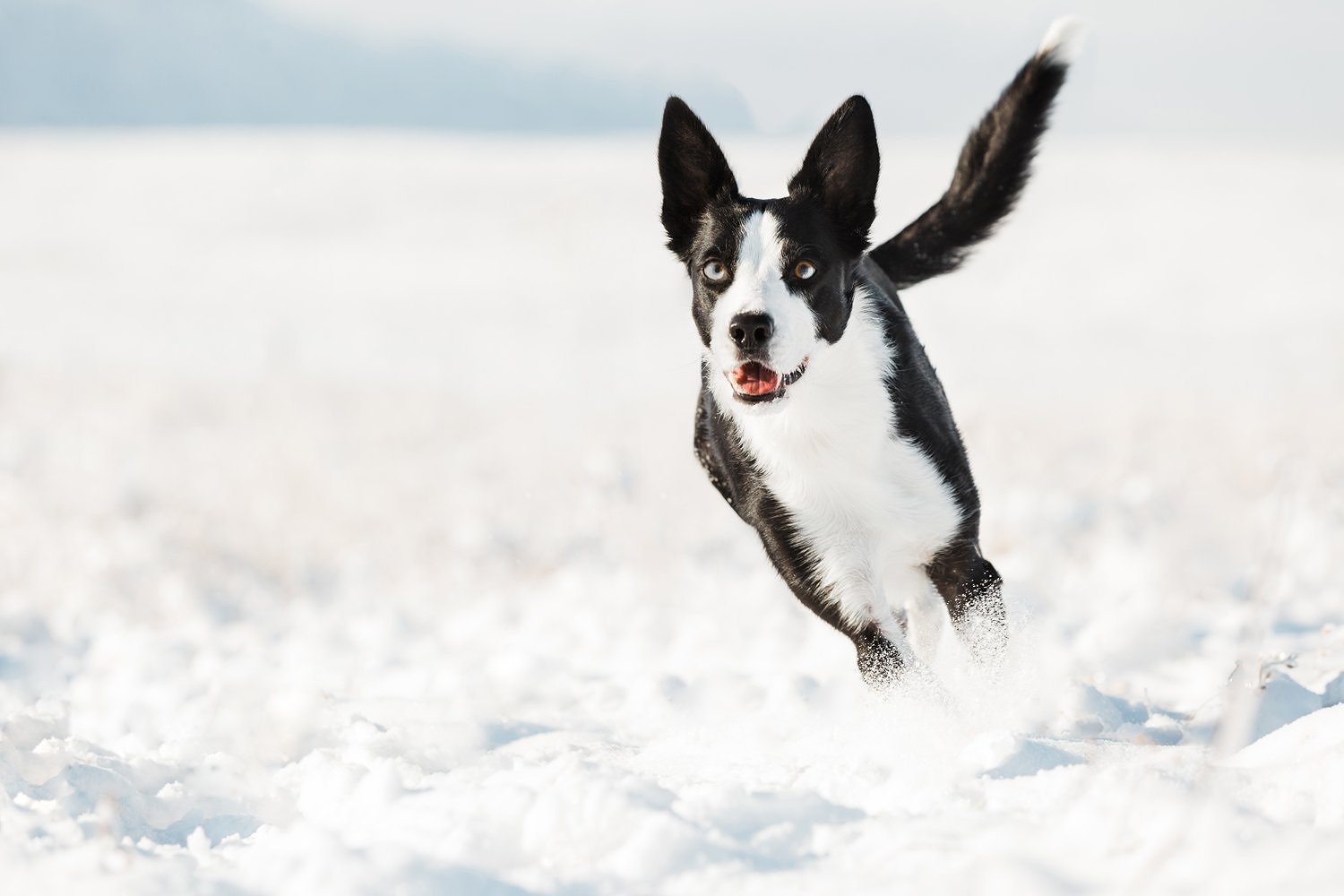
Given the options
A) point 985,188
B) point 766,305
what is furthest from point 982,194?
point 766,305

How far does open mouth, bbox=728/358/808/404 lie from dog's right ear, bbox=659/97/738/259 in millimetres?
703

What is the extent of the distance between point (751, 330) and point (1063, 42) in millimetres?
2278

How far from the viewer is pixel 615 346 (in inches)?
599

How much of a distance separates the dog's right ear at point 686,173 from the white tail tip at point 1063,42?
5.24ft

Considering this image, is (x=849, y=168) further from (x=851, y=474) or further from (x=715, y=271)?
(x=851, y=474)

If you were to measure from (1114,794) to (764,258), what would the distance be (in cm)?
190

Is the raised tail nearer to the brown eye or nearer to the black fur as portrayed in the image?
the black fur

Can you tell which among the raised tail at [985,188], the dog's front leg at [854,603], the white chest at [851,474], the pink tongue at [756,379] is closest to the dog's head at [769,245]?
the pink tongue at [756,379]

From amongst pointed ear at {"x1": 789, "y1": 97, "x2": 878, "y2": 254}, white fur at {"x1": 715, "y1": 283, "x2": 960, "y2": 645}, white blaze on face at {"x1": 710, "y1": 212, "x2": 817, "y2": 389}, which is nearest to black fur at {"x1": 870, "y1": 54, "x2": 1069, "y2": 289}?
pointed ear at {"x1": 789, "y1": 97, "x2": 878, "y2": 254}

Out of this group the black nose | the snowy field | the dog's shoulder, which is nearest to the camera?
the snowy field

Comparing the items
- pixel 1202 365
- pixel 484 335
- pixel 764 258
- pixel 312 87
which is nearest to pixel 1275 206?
pixel 1202 365

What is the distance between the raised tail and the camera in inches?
190

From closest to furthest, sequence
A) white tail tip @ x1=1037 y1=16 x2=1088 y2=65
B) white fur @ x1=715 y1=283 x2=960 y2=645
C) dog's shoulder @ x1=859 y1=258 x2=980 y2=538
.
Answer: white fur @ x1=715 y1=283 x2=960 y2=645
dog's shoulder @ x1=859 y1=258 x2=980 y2=538
white tail tip @ x1=1037 y1=16 x2=1088 y2=65

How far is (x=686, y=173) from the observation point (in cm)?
401
